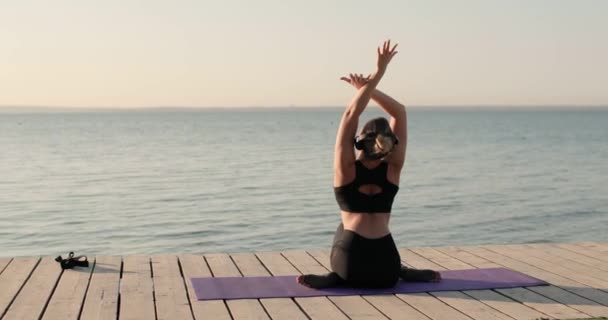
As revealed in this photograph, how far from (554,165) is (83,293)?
32.4m

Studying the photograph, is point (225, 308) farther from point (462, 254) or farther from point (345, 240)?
point (462, 254)

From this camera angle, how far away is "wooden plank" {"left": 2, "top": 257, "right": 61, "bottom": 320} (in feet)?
19.4

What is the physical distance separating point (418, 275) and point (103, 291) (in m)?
2.59

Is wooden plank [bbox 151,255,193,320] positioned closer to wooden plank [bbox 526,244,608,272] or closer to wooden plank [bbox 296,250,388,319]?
wooden plank [bbox 296,250,388,319]

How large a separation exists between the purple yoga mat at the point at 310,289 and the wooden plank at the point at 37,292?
3.84 feet

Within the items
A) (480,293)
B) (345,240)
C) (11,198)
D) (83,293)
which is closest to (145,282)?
(83,293)

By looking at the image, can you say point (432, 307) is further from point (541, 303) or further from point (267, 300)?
point (267, 300)

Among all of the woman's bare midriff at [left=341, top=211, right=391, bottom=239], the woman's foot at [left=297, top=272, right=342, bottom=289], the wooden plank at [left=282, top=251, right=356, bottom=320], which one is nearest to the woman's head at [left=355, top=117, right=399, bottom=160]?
the woman's bare midriff at [left=341, top=211, right=391, bottom=239]

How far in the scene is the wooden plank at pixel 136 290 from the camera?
232 inches

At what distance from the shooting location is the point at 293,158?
129ft

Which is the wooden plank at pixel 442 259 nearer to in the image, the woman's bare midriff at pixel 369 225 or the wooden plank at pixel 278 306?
the woman's bare midriff at pixel 369 225

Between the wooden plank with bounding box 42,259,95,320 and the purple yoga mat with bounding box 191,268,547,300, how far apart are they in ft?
2.98

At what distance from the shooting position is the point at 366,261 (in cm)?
656

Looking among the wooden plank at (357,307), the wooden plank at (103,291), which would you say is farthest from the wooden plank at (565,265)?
the wooden plank at (103,291)
